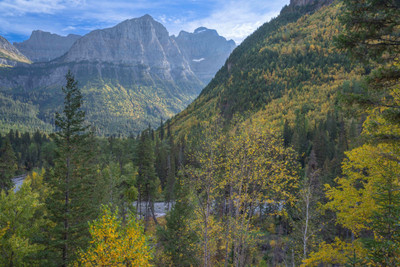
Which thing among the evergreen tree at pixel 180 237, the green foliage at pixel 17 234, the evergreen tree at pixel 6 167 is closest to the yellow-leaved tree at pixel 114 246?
the green foliage at pixel 17 234

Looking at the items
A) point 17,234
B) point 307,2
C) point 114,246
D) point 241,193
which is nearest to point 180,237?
point 241,193

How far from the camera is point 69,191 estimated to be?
1702 cm

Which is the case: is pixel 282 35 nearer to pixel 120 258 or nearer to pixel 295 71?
pixel 295 71

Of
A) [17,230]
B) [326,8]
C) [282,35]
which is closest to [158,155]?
[17,230]

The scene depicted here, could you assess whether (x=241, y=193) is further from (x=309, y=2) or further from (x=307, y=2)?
(x=307, y=2)

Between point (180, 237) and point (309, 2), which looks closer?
point (180, 237)

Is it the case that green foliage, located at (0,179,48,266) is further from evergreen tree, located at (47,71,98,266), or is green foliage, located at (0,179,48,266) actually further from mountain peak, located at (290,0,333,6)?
mountain peak, located at (290,0,333,6)

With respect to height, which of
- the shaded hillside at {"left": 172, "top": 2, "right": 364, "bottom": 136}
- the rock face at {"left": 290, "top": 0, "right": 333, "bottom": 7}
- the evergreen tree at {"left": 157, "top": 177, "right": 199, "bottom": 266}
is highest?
the rock face at {"left": 290, "top": 0, "right": 333, "bottom": 7}

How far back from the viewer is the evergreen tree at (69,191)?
644 inches

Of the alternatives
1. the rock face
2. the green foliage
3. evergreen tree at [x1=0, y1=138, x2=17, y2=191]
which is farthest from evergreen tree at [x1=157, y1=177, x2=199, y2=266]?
the rock face

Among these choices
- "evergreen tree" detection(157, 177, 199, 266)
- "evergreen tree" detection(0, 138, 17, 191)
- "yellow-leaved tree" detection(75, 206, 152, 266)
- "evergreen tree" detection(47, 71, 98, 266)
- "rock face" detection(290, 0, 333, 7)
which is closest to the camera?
"yellow-leaved tree" detection(75, 206, 152, 266)

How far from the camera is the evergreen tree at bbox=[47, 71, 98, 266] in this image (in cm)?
1636

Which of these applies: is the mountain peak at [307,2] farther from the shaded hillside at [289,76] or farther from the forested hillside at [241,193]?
the forested hillside at [241,193]

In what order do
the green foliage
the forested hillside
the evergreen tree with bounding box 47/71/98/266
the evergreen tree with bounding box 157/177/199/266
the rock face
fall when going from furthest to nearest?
the rock face → the evergreen tree with bounding box 157/177/199/266 → the evergreen tree with bounding box 47/71/98/266 → the green foliage → the forested hillside
